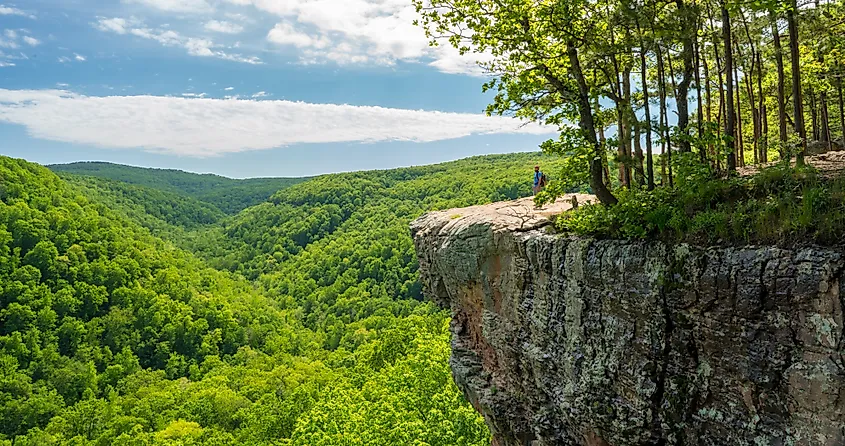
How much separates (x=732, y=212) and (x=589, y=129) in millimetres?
4061

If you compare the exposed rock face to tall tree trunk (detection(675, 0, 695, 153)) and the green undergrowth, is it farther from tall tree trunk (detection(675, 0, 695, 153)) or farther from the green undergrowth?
tall tree trunk (detection(675, 0, 695, 153))

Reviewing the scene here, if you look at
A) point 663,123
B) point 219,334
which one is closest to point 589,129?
point 663,123

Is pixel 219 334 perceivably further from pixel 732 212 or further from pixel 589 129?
pixel 732 212

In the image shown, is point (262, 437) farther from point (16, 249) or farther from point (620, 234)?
point (16, 249)

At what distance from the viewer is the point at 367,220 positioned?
394ft

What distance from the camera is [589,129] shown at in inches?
429

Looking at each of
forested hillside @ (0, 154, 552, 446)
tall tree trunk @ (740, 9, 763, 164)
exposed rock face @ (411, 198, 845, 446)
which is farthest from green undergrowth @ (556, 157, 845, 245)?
forested hillside @ (0, 154, 552, 446)

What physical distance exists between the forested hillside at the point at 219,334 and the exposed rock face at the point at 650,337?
10176 millimetres

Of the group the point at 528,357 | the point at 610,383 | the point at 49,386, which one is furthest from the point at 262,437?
the point at 49,386

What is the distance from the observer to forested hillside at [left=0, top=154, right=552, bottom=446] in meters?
28.4

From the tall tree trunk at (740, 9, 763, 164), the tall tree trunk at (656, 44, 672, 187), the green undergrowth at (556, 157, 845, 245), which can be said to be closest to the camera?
the green undergrowth at (556, 157, 845, 245)

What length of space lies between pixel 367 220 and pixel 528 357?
361 ft

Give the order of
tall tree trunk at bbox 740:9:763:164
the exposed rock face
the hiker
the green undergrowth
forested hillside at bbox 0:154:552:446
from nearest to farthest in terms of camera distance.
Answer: the exposed rock face < the green undergrowth < tall tree trunk at bbox 740:9:763:164 < the hiker < forested hillside at bbox 0:154:552:446

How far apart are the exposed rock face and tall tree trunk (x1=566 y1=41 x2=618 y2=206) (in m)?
1.36
